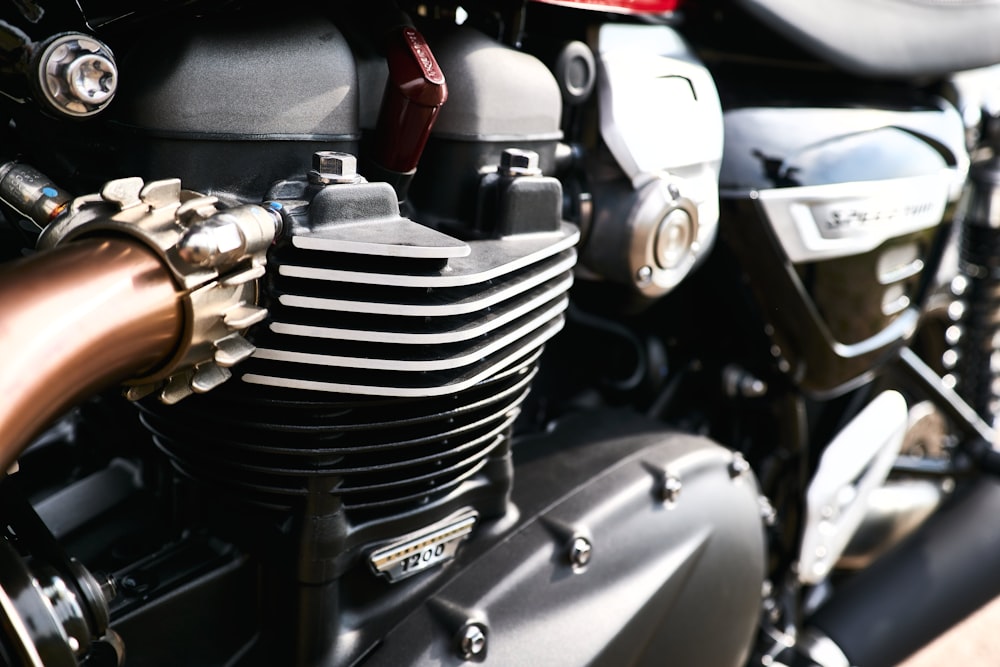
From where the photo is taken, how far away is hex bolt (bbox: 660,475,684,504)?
40.9 inches

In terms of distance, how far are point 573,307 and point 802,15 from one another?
44cm

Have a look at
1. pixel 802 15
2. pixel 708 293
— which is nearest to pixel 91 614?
pixel 708 293

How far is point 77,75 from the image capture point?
616mm

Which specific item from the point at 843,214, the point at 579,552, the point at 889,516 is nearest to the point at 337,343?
the point at 579,552

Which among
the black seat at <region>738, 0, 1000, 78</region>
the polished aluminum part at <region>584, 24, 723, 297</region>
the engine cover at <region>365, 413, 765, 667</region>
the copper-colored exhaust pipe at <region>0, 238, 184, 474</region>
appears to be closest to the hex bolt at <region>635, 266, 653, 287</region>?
the polished aluminum part at <region>584, 24, 723, 297</region>

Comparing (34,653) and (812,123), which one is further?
(812,123)

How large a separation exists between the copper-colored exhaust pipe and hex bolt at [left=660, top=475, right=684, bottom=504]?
1.96ft

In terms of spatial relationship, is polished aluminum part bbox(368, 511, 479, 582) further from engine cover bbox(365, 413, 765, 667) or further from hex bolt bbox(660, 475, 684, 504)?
hex bolt bbox(660, 475, 684, 504)

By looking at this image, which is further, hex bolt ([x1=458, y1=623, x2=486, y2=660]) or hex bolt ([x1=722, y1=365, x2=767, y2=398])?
hex bolt ([x1=722, y1=365, x2=767, y2=398])

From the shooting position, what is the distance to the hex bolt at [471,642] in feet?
2.75

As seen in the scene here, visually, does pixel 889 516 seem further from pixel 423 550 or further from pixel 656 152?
pixel 423 550

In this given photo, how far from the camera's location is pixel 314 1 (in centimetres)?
75

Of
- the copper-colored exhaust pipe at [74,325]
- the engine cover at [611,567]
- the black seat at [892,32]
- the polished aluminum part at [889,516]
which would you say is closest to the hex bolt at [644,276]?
the engine cover at [611,567]

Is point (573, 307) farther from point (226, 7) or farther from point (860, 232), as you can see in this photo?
point (226, 7)
